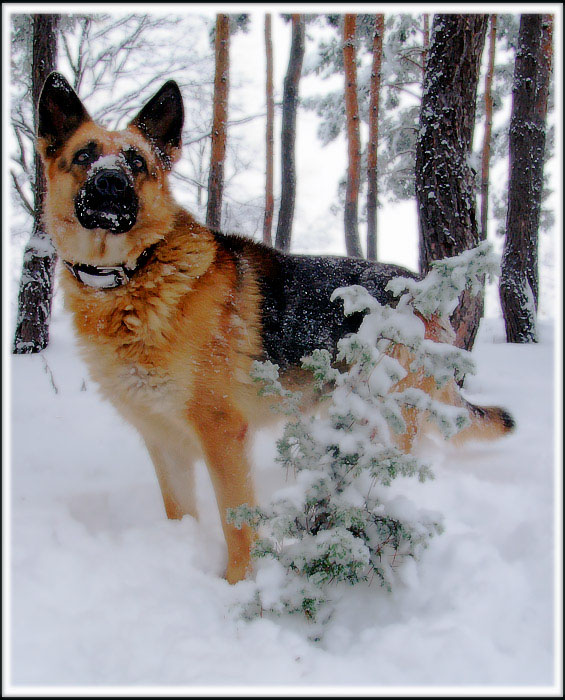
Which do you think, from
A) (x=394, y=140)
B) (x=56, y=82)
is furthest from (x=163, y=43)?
(x=56, y=82)

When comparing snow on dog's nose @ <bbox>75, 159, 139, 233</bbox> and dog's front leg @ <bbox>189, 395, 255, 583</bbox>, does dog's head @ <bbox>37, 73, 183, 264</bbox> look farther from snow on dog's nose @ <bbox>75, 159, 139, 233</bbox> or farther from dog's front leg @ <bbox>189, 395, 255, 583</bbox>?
dog's front leg @ <bbox>189, 395, 255, 583</bbox>

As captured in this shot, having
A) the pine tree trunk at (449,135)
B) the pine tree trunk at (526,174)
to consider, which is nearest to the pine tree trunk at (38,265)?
the pine tree trunk at (449,135)

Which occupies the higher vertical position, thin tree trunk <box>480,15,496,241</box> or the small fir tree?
thin tree trunk <box>480,15,496,241</box>

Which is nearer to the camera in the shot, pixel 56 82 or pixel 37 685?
pixel 37 685

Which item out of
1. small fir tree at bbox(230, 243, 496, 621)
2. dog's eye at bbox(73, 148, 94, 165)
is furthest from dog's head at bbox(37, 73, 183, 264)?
small fir tree at bbox(230, 243, 496, 621)

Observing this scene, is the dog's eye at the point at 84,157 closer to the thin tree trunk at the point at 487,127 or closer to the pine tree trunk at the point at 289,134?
the pine tree trunk at the point at 289,134

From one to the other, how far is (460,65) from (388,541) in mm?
3710

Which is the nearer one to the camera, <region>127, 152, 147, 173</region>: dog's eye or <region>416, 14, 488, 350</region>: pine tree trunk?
<region>127, 152, 147, 173</region>: dog's eye

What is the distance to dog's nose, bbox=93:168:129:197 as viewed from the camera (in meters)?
2.14

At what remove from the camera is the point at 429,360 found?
1.81 metres

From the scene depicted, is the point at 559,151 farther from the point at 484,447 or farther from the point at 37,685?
the point at 37,685

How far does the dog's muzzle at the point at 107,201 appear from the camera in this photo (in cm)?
215

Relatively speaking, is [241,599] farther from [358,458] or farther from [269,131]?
[269,131]

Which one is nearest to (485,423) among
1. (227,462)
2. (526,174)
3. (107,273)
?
(227,462)
